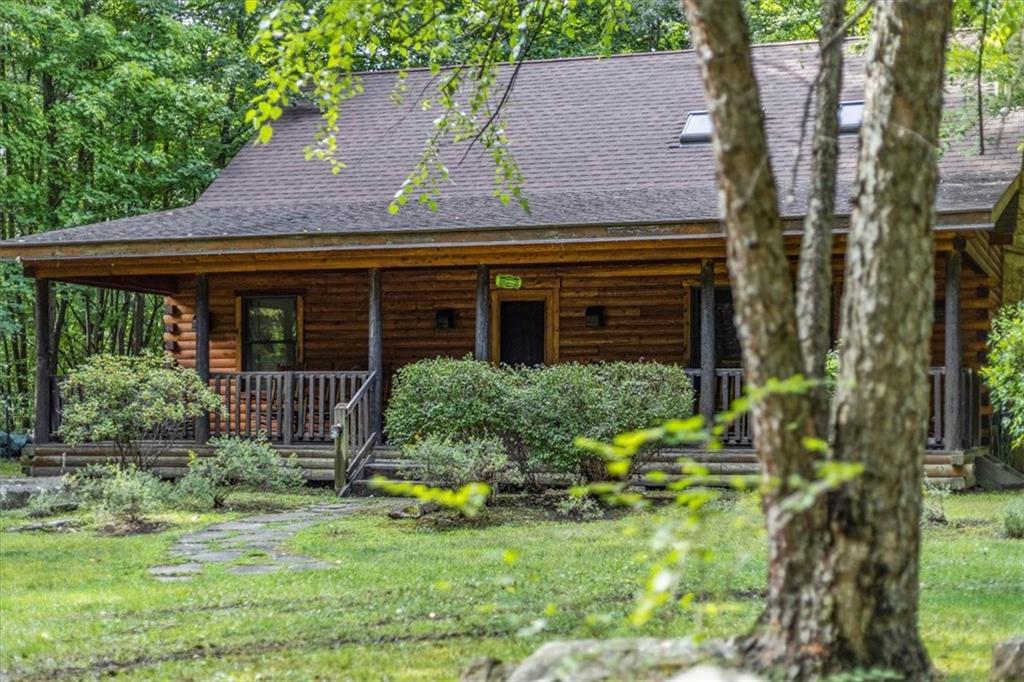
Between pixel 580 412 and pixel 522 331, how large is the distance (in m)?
5.25

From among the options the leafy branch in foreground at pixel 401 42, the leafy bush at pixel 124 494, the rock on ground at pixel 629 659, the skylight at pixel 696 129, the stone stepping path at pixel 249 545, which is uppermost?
the skylight at pixel 696 129

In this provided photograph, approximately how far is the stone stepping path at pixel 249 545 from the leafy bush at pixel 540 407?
1288mm

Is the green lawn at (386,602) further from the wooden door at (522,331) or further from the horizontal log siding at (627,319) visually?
the wooden door at (522,331)

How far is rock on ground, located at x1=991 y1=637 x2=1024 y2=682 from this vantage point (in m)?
4.97

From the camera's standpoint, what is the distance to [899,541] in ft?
13.6

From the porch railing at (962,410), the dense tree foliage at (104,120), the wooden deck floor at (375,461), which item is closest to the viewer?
the wooden deck floor at (375,461)

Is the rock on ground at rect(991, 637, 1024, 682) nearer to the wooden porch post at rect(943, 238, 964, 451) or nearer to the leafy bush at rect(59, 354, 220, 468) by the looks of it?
the wooden porch post at rect(943, 238, 964, 451)

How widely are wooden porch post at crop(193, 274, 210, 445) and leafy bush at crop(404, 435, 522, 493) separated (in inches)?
173

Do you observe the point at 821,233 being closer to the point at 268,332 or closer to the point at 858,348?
the point at 858,348

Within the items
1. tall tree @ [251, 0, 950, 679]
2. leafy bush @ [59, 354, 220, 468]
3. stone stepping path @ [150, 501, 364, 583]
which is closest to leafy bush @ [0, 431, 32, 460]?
leafy bush @ [59, 354, 220, 468]

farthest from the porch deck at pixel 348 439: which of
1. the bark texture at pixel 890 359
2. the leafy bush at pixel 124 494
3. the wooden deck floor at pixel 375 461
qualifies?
the bark texture at pixel 890 359

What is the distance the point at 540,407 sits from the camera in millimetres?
12461

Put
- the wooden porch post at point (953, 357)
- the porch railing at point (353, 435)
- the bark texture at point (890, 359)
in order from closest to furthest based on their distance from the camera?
1. the bark texture at point (890, 359)
2. the wooden porch post at point (953, 357)
3. the porch railing at point (353, 435)

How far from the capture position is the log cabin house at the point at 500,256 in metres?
14.0
